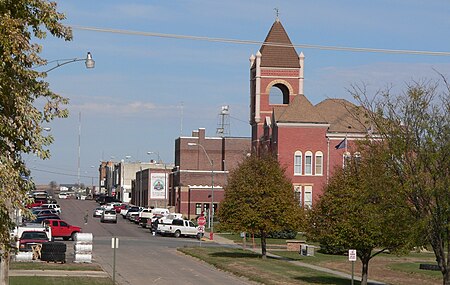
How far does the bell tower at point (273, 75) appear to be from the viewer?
3563 inches

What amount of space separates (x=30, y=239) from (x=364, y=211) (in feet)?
72.8

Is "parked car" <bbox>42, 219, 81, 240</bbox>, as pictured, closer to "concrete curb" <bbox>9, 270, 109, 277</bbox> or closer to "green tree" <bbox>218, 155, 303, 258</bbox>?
"green tree" <bbox>218, 155, 303, 258</bbox>

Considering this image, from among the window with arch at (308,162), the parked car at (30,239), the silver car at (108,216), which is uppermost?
the window with arch at (308,162)

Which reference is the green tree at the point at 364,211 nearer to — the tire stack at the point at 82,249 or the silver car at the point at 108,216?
the tire stack at the point at 82,249

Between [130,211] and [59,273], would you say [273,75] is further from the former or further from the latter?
[59,273]

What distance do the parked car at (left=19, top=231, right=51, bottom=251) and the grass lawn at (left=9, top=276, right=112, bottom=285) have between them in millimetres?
11119

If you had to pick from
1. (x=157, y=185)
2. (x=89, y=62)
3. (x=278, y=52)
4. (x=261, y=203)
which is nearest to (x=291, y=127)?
(x=278, y=52)

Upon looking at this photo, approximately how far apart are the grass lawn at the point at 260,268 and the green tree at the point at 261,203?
2.17 meters

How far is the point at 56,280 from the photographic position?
35812 millimetres

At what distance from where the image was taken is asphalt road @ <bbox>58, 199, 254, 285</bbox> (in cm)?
3903

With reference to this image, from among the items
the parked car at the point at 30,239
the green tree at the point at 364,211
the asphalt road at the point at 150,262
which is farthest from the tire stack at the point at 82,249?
the green tree at the point at 364,211

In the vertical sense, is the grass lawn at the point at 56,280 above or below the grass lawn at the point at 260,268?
above

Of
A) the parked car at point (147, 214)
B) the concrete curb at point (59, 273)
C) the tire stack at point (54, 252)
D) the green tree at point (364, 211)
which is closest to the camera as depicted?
the green tree at point (364, 211)

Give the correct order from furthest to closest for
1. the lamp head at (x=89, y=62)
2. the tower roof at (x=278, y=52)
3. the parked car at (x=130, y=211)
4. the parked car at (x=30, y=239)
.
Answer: the parked car at (x=130, y=211), the tower roof at (x=278, y=52), the parked car at (x=30, y=239), the lamp head at (x=89, y=62)
